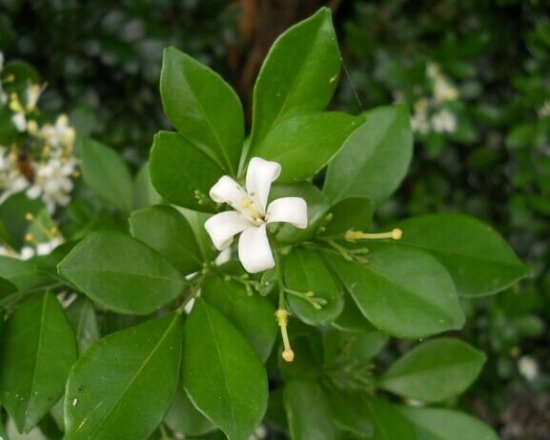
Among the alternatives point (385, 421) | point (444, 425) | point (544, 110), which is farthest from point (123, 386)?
point (544, 110)

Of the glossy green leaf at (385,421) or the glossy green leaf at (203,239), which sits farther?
the glossy green leaf at (385,421)

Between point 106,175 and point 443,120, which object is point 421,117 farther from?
point 106,175

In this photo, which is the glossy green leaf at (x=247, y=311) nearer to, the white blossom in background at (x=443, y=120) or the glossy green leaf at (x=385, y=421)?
the glossy green leaf at (x=385, y=421)

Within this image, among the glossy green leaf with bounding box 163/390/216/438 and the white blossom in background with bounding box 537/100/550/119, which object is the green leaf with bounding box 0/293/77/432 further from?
the white blossom in background with bounding box 537/100/550/119

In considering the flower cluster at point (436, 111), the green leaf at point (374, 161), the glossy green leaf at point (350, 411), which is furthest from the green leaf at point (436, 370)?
the flower cluster at point (436, 111)

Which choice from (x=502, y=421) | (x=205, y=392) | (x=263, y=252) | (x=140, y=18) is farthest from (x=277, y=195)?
(x=502, y=421)

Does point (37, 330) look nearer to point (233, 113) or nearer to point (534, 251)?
point (233, 113)
